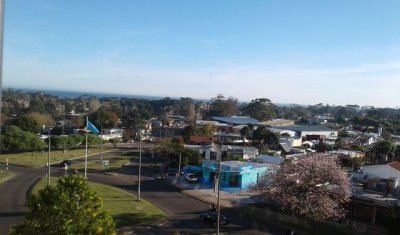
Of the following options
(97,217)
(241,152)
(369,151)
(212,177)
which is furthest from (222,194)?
(369,151)

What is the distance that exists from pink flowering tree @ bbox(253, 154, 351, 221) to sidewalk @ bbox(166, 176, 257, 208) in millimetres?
7600

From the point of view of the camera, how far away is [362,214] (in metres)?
33.0

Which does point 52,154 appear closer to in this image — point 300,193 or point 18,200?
point 18,200

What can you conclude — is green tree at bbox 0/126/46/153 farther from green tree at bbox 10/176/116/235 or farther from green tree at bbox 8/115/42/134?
green tree at bbox 10/176/116/235

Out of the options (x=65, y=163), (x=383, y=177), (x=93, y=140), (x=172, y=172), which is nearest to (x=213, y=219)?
(x=383, y=177)

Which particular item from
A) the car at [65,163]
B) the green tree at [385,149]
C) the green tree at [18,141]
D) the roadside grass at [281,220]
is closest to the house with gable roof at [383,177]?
the roadside grass at [281,220]

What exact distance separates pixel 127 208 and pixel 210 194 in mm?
11332

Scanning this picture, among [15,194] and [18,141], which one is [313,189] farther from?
[18,141]

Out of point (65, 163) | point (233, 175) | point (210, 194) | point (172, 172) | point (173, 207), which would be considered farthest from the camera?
point (65, 163)

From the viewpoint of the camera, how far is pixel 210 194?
41938 millimetres

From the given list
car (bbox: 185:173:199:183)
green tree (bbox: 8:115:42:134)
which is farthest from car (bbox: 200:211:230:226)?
green tree (bbox: 8:115:42:134)

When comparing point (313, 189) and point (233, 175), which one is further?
point (233, 175)

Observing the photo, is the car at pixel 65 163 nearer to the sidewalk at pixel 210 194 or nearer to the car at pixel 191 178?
the sidewalk at pixel 210 194

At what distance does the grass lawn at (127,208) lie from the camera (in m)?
30.2
